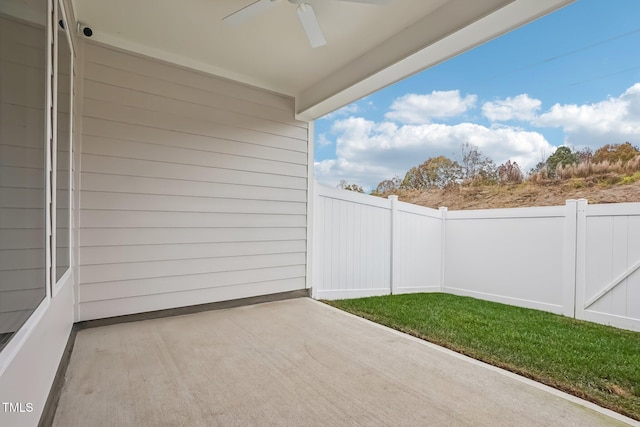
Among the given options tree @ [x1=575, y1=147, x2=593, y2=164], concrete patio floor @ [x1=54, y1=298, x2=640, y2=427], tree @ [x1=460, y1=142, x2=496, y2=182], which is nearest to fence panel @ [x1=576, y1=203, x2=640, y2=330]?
tree @ [x1=575, y1=147, x2=593, y2=164]

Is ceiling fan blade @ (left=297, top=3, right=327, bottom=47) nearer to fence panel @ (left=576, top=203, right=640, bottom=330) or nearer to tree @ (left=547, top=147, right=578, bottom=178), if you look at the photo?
fence panel @ (left=576, top=203, right=640, bottom=330)

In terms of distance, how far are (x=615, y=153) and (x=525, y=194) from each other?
143 cm

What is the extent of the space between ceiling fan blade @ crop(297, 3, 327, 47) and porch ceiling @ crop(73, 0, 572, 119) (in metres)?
0.18

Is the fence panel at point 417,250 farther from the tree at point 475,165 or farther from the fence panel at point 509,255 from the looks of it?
the tree at point 475,165

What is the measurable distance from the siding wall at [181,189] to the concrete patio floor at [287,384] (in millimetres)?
571

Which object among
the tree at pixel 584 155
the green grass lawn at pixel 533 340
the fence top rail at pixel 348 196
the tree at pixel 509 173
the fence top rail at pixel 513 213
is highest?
the tree at pixel 584 155

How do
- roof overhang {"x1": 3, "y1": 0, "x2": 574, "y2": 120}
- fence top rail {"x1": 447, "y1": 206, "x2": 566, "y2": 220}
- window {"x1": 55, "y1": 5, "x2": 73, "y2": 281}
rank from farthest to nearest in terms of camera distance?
fence top rail {"x1": 447, "y1": 206, "x2": 566, "y2": 220}
roof overhang {"x1": 3, "y1": 0, "x2": 574, "y2": 120}
window {"x1": 55, "y1": 5, "x2": 73, "y2": 281}

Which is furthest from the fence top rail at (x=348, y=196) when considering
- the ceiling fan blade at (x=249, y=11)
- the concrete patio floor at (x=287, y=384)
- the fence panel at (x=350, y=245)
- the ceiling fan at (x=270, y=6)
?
the ceiling fan blade at (x=249, y=11)

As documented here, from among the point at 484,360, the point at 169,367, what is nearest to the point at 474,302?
the point at 484,360

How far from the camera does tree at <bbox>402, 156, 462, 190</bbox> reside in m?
7.21

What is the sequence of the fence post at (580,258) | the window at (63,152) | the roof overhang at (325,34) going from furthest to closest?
1. the fence post at (580,258)
2. the roof overhang at (325,34)
3. the window at (63,152)

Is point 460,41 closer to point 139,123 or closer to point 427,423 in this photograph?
point 427,423

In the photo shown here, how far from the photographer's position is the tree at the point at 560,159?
555cm

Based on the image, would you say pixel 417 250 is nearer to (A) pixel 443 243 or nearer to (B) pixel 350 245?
(A) pixel 443 243
